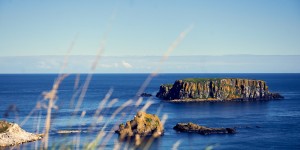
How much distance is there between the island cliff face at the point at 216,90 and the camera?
119438 millimetres

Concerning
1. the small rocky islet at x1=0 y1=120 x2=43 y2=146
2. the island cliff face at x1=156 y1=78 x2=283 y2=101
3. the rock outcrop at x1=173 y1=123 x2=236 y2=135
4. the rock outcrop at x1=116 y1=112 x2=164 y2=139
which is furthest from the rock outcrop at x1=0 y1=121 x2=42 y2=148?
the island cliff face at x1=156 y1=78 x2=283 y2=101

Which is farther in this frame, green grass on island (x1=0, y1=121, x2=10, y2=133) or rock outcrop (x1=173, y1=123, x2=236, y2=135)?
rock outcrop (x1=173, y1=123, x2=236, y2=135)

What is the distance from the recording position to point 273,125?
227ft

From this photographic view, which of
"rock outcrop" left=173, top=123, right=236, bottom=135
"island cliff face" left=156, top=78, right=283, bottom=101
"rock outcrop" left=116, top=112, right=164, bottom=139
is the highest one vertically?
"island cliff face" left=156, top=78, right=283, bottom=101

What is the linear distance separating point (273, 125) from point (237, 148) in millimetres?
20772

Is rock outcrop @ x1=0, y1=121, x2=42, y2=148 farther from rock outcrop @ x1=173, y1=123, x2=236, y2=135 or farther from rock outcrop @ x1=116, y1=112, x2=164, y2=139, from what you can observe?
rock outcrop @ x1=173, y1=123, x2=236, y2=135

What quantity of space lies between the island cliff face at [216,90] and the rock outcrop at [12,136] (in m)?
68.6

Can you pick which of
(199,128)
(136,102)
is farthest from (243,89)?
(136,102)

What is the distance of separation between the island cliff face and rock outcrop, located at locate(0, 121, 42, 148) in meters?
68.6

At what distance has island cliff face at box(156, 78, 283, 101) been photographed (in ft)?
392

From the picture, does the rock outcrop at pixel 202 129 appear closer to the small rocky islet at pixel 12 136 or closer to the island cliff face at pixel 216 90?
the small rocky islet at pixel 12 136

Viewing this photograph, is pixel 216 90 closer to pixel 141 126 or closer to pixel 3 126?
pixel 141 126

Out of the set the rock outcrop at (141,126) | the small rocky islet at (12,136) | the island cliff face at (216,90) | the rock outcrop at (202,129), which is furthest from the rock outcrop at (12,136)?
the island cliff face at (216,90)

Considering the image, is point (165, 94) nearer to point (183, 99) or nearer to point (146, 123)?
point (183, 99)
